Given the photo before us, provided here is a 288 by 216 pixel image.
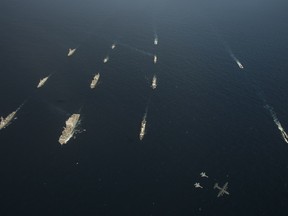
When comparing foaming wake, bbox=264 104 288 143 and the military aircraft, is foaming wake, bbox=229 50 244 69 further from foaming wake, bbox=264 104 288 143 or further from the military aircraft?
the military aircraft

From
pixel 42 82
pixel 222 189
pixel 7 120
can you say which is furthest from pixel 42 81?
pixel 222 189

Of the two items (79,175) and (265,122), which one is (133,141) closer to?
(79,175)

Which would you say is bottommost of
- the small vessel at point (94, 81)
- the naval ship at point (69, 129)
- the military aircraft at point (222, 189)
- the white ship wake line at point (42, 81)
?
the white ship wake line at point (42, 81)

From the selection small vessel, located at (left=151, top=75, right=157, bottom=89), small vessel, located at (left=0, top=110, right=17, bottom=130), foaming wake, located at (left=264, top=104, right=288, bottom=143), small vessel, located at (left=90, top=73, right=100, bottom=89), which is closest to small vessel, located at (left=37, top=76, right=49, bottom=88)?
small vessel, located at (left=90, top=73, right=100, bottom=89)

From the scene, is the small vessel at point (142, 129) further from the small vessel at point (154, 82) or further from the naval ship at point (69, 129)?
the small vessel at point (154, 82)

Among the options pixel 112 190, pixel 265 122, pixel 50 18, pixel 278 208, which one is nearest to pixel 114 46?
pixel 50 18

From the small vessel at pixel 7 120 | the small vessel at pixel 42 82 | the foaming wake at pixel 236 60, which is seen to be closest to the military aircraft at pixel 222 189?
the small vessel at pixel 7 120

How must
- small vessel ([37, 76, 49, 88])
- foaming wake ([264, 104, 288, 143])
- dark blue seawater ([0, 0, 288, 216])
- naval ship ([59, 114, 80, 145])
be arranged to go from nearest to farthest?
dark blue seawater ([0, 0, 288, 216]) < naval ship ([59, 114, 80, 145]) < foaming wake ([264, 104, 288, 143]) < small vessel ([37, 76, 49, 88])
